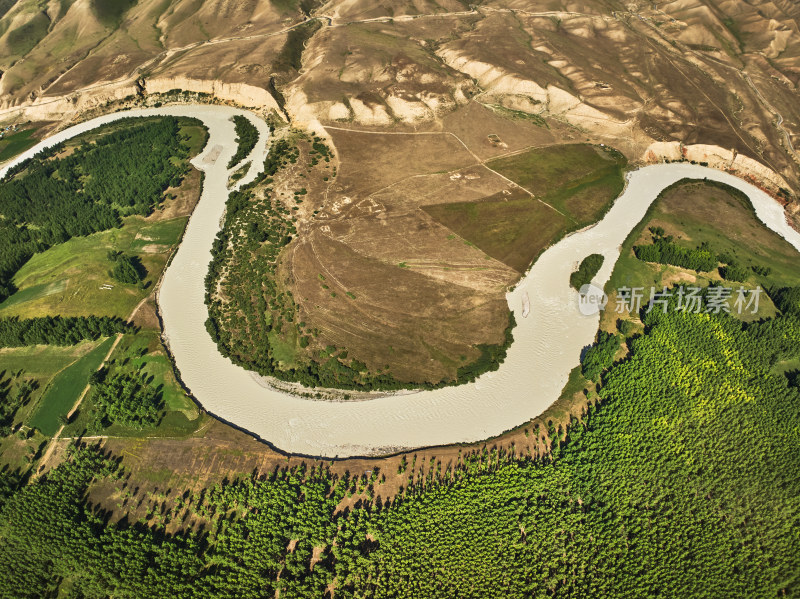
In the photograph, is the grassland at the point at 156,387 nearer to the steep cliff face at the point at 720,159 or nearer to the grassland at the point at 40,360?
the grassland at the point at 40,360

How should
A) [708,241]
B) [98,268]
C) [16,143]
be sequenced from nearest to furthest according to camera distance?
[98,268], [708,241], [16,143]

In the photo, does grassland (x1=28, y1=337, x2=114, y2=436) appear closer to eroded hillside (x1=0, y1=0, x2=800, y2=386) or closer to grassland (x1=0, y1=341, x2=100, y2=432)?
grassland (x1=0, y1=341, x2=100, y2=432)

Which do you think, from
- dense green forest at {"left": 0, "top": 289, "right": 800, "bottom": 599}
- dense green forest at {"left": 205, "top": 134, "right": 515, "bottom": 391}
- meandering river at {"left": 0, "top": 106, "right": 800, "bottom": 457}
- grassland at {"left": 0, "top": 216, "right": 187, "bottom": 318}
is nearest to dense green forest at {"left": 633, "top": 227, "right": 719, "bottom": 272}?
meandering river at {"left": 0, "top": 106, "right": 800, "bottom": 457}

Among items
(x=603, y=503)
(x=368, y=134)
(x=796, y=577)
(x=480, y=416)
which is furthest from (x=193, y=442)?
(x=368, y=134)

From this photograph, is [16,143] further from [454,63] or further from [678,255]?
[678,255]

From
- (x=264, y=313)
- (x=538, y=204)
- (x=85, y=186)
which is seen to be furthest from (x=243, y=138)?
(x=538, y=204)

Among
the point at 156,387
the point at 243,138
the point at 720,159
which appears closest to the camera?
the point at 156,387
